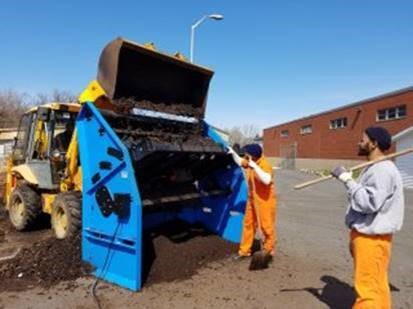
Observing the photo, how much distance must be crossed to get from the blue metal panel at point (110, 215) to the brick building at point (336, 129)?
2623cm

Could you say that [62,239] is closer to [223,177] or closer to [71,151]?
[71,151]

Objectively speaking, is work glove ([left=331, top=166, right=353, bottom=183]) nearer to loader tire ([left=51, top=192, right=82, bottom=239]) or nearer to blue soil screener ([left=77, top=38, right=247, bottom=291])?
blue soil screener ([left=77, top=38, right=247, bottom=291])

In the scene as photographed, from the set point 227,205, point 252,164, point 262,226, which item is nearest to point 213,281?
point 262,226

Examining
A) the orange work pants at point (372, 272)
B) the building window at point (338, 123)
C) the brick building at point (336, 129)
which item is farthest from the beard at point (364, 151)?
the building window at point (338, 123)

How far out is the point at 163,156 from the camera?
651 centimetres

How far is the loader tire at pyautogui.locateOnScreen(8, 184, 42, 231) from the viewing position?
8.66m

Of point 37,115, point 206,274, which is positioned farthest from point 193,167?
point 37,115

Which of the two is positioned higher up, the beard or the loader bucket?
the loader bucket

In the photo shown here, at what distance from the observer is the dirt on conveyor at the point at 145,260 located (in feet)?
19.7

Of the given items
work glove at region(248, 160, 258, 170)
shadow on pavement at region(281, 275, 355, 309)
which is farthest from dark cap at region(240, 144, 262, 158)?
shadow on pavement at region(281, 275, 355, 309)

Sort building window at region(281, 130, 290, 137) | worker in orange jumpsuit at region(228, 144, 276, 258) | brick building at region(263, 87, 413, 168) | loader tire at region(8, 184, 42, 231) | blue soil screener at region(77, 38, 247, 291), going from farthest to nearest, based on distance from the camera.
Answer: building window at region(281, 130, 290, 137) < brick building at region(263, 87, 413, 168) < loader tire at region(8, 184, 42, 231) < worker in orange jumpsuit at region(228, 144, 276, 258) < blue soil screener at region(77, 38, 247, 291)

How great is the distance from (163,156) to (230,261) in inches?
68.2

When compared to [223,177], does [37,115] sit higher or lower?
higher

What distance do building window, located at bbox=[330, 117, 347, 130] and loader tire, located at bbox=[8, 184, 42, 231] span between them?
33.4 metres
